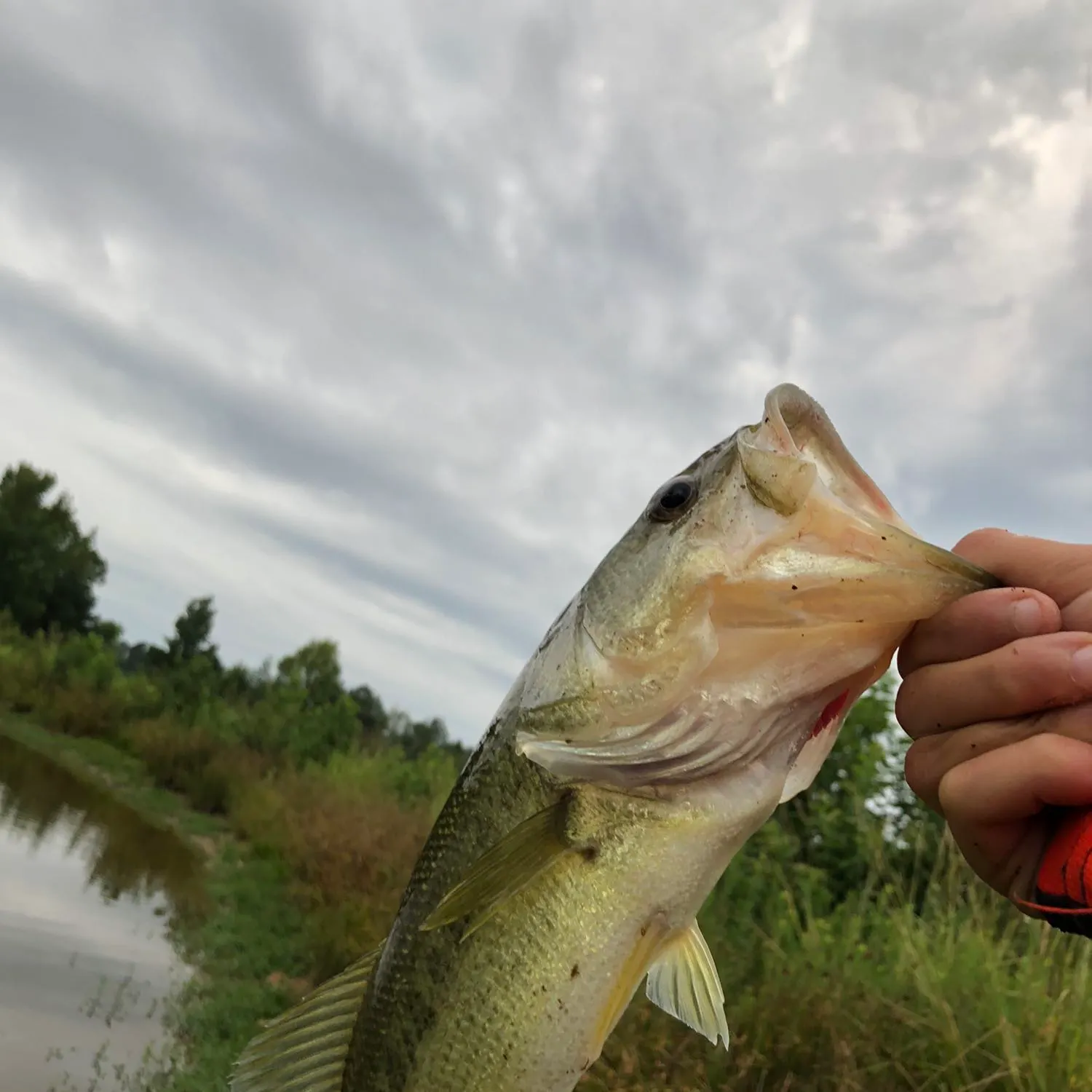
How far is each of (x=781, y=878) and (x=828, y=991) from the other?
5.73ft

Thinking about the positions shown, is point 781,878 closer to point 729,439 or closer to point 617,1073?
point 617,1073

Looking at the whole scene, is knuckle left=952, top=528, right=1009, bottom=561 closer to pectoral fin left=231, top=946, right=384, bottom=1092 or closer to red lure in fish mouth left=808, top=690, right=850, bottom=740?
red lure in fish mouth left=808, top=690, right=850, bottom=740

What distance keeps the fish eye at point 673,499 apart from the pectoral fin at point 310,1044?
1254 mm

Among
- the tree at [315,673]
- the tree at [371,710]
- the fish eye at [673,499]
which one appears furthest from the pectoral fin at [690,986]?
the tree at [371,710]

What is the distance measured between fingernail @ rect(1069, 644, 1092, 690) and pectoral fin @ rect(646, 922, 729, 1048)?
90cm

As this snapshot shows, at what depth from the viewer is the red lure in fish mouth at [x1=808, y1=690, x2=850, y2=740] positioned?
1.82 meters

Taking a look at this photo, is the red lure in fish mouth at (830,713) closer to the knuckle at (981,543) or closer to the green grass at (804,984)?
the knuckle at (981,543)

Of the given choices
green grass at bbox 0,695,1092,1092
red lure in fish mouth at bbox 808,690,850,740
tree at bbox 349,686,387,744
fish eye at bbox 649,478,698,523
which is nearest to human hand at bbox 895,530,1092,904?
red lure in fish mouth at bbox 808,690,850,740

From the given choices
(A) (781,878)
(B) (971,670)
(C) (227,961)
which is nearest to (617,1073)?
(A) (781,878)

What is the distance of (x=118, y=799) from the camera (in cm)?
1848

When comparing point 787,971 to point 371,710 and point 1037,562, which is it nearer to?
point 1037,562

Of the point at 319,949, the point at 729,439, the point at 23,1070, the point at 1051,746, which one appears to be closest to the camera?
the point at 1051,746

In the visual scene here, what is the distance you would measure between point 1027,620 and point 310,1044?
188cm

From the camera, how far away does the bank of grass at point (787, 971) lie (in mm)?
4312
